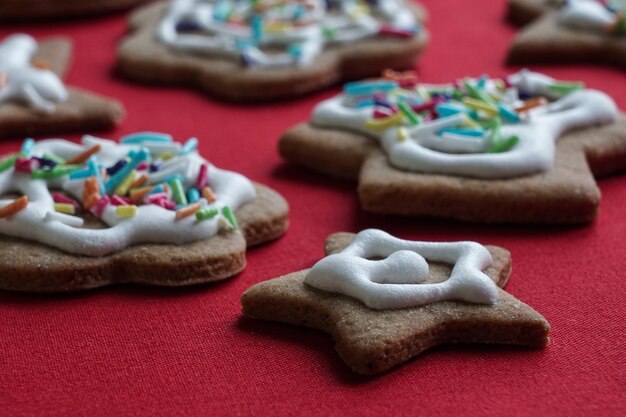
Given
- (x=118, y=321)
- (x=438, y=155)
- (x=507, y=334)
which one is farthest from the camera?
(x=438, y=155)

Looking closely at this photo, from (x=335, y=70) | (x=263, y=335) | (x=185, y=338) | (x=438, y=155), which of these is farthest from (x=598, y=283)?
(x=335, y=70)

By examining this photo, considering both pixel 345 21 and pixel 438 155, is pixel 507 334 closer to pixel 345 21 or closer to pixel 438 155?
pixel 438 155

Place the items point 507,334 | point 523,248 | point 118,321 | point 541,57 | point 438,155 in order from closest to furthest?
point 507,334 → point 118,321 → point 523,248 → point 438,155 → point 541,57

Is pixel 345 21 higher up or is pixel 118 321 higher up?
pixel 345 21

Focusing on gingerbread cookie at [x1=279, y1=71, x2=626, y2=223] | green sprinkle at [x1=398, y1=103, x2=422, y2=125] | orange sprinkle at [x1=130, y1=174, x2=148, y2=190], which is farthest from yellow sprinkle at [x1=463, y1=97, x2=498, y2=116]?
orange sprinkle at [x1=130, y1=174, x2=148, y2=190]

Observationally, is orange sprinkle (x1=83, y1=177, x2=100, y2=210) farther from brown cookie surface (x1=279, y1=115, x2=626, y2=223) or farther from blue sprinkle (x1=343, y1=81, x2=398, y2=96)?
blue sprinkle (x1=343, y1=81, x2=398, y2=96)

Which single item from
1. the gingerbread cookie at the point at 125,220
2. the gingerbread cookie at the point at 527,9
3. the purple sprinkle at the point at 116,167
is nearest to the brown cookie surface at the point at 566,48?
the gingerbread cookie at the point at 527,9
